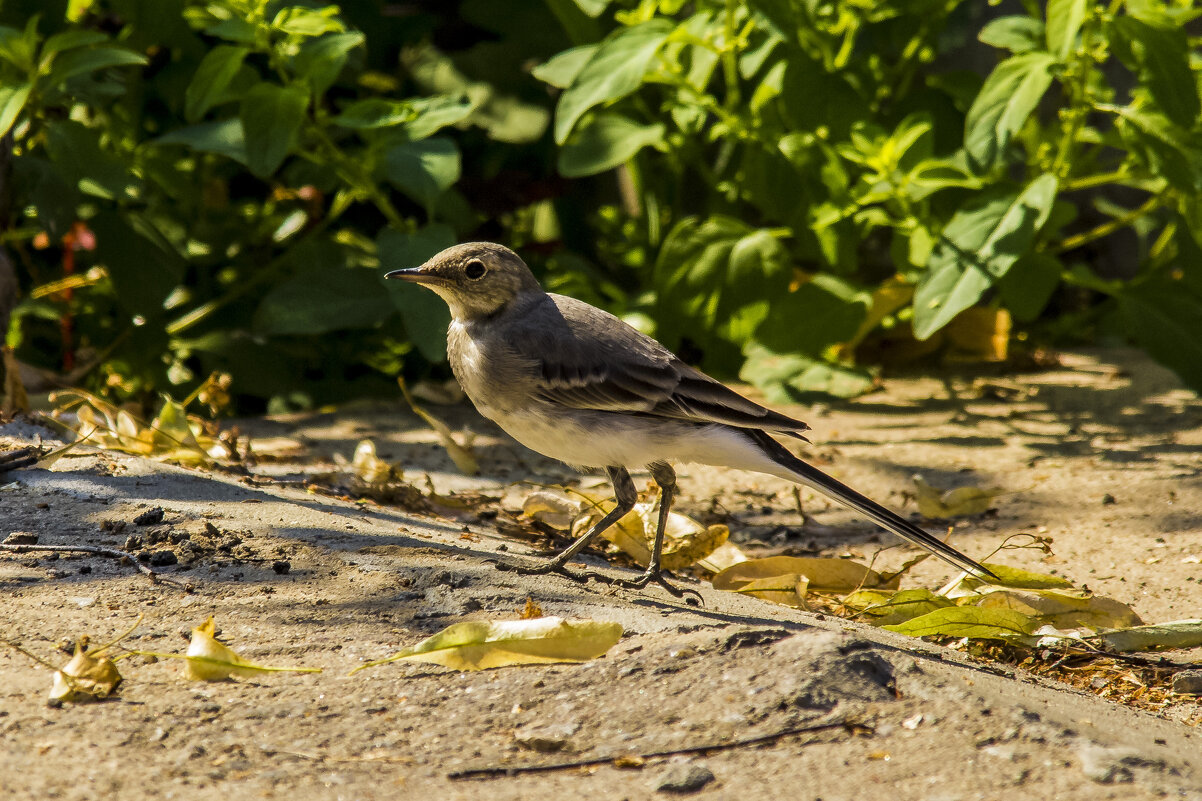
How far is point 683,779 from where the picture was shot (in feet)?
7.18

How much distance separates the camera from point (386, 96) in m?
6.86

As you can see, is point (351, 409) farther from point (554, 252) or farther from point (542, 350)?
point (542, 350)

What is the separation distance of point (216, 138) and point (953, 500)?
364cm

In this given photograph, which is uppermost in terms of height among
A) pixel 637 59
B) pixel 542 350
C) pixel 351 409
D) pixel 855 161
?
pixel 637 59

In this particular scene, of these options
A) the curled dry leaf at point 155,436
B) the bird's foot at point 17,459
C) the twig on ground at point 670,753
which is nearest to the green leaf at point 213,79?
the curled dry leaf at point 155,436

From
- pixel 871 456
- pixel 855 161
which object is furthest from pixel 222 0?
pixel 871 456

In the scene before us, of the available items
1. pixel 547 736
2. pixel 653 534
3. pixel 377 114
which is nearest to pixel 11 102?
pixel 377 114

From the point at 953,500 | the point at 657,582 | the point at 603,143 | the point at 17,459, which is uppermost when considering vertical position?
the point at 603,143

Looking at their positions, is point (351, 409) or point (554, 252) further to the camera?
point (554, 252)

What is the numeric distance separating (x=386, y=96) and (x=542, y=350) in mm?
3583

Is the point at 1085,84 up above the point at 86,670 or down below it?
above

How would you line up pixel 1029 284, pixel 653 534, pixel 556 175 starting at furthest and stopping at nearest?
pixel 556 175 < pixel 1029 284 < pixel 653 534

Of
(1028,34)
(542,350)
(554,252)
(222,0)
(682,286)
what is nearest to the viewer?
(542,350)

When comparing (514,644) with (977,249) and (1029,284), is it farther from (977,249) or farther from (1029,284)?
(1029,284)
